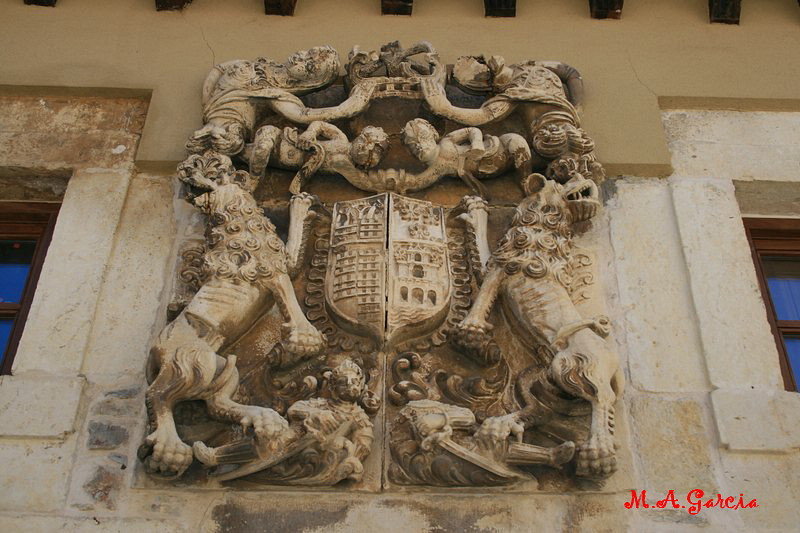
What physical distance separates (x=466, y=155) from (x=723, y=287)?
50.0 inches

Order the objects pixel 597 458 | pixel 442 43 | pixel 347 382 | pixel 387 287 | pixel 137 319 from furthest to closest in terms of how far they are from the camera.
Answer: pixel 442 43 → pixel 137 319 → pixel 387 287 → pixel 347 382 → pixel 597 458

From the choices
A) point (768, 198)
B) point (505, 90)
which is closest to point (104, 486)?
point (505, 90)

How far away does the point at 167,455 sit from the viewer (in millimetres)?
3105

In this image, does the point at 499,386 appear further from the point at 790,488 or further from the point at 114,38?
the point at 114,38

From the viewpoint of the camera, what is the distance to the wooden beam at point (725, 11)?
16.9 feet

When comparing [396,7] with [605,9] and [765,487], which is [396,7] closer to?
[605,9]

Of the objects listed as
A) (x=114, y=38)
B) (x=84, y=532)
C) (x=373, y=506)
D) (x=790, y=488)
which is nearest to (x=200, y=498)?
(x=84, y=532)

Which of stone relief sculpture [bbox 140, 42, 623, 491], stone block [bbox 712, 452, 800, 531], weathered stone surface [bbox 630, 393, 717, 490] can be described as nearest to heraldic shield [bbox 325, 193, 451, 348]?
stone relief sculpture [bbox 140, 42, 623, 491]

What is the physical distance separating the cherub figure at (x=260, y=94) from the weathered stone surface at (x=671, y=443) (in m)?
1.95

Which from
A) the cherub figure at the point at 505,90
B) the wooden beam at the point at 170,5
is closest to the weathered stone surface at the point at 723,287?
the cherub figure at the point at 505,90

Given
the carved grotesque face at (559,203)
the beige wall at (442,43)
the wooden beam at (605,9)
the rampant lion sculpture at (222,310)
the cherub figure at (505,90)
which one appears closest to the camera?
the rampant lion sculpture at (222,310)

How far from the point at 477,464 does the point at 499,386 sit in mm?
Answer: 407

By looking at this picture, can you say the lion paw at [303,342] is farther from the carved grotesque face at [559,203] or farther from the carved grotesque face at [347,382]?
the carved grotesque face at [559,203]

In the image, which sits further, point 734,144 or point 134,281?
point 734,144
